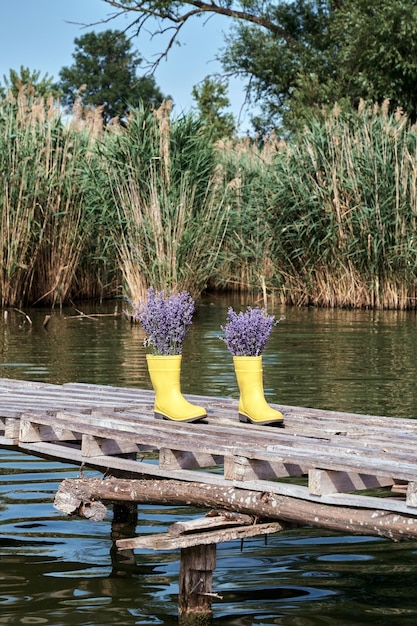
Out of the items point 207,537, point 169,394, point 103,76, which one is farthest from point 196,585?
point 103,76

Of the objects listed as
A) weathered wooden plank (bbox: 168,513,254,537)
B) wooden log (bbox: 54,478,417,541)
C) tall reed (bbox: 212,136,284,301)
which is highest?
tall reed (bbox: 212,136,284,301)

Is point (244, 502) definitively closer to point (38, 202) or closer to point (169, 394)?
point (169, 394)

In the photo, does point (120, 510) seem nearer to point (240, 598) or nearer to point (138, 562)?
point (138, 562)

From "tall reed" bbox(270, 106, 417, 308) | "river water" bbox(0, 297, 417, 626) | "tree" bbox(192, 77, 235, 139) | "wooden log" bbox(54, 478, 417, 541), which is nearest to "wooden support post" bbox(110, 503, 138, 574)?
"river water" bbox(0, 297, 417, 626)

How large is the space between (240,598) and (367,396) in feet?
15.2

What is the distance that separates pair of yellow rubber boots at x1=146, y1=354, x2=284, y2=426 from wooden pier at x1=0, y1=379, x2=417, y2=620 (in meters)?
0.07

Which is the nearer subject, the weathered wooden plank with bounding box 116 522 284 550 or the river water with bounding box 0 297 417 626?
the weathered wooden plank with bounding box 116 522 284 550

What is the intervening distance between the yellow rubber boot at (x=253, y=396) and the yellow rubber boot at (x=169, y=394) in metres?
0.18

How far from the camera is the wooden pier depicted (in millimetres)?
3902

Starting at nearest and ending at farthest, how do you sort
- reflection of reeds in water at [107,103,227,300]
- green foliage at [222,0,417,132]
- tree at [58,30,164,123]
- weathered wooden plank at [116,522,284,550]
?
weathered wooden plank at [116,522,284,550] → reflection of reeds in water at [107,103,227,300] → green foliage at [222,0,417,132] → tree at [58,30,164,123]

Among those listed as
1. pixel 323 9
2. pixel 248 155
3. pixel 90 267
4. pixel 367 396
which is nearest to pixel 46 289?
pixel 90 267

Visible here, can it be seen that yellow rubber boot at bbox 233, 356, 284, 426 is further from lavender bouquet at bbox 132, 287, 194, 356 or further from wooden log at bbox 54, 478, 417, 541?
wooden log at bbox 54, 478, 417, 541

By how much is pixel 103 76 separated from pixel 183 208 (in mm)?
54928

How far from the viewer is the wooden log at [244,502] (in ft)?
12.4
